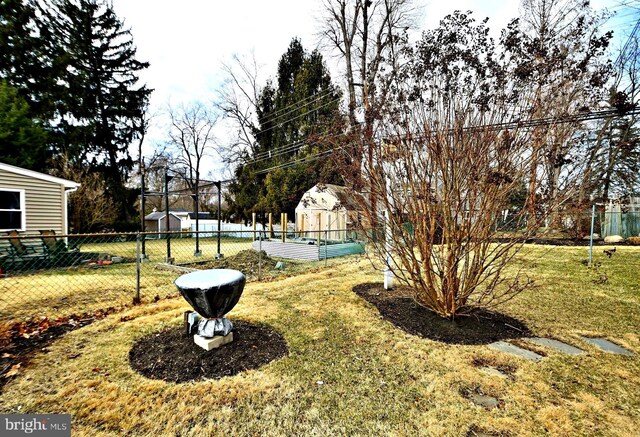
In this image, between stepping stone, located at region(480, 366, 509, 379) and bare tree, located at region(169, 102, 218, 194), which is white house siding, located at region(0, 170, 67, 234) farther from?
bare tree, located at region(169, 102, 218, 194)

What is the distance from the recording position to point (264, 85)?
2545 centimetres

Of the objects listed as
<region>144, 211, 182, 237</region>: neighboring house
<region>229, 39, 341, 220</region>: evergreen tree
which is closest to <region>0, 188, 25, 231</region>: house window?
<region>229, 39, 341, 220</region>: evergreen tree

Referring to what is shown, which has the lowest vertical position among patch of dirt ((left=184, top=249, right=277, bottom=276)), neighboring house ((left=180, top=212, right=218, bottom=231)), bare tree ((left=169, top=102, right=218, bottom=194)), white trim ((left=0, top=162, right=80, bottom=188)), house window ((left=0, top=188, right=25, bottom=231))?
patch of dirt ((left=184, top=249, right=277, bottom=276))

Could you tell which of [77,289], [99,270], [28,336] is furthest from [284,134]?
[28,336]

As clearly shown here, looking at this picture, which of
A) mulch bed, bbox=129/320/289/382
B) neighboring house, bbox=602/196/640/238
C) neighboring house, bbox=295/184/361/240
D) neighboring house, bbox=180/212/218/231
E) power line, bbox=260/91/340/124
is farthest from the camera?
neighboring house, bbox=180/212/218/231

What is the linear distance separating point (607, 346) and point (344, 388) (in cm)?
330

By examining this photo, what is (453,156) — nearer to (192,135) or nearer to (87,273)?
(87,273)

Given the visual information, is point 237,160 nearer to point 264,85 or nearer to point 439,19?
point 264,85

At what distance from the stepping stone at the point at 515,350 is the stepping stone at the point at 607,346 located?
94cm

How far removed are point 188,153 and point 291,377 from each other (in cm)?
2978

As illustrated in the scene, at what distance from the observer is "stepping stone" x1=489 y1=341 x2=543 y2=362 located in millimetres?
2957

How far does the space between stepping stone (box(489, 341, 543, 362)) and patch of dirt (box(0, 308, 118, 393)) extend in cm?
482

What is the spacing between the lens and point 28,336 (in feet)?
11.0

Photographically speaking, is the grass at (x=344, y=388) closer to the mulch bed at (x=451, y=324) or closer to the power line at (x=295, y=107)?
the mulch bed at (x=451, y=324)
